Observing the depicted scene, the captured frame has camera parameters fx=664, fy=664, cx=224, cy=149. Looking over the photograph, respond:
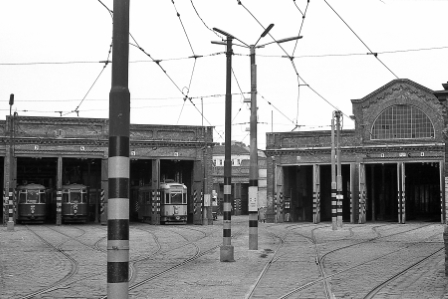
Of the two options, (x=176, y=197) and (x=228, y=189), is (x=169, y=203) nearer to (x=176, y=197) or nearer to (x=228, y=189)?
(x=176, y=197)

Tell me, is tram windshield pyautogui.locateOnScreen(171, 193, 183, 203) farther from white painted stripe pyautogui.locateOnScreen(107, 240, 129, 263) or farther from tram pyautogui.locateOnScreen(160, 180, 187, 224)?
white painted stripe pyautogui.locateOnScreen(107, 240, 129, 263)

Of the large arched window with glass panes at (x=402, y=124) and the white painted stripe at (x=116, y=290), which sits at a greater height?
the large arched window with glass panes at (x=402, y=124)

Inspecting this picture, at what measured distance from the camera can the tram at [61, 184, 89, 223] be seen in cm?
4562

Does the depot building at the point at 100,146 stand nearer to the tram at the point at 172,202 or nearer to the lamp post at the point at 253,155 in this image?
the tram at the point at 172,202

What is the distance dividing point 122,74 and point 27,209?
4101cm

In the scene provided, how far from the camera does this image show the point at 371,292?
502 inches

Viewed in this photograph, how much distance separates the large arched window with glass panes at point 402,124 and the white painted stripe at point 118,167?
43.8 m

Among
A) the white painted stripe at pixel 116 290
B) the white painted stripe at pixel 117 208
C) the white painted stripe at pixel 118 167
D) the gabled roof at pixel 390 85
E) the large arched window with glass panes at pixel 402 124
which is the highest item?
the gabled roof at pixel 390 85

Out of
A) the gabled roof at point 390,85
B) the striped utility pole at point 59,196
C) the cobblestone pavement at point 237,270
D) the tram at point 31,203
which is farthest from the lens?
the gabled roof at point 390,85

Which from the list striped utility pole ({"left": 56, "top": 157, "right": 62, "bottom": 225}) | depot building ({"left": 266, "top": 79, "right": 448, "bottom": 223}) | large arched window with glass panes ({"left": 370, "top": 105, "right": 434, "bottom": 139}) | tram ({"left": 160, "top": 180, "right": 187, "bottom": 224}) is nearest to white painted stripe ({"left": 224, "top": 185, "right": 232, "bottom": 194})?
tram ({"left": 160, "top": 180, "right": 187, "bottom": 224})

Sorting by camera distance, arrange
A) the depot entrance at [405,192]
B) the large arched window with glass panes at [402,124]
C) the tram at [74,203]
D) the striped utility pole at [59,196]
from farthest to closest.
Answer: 1. the depot entrance at [405,192]
2. the large arched window with glass panes at [402,124]
3. the tram at [74,203]
4. the striped utility pole at [59,196]

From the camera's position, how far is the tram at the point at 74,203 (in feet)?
150

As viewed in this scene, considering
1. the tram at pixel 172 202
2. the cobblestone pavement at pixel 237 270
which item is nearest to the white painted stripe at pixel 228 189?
the cobblestone pavement at pixel 237 270

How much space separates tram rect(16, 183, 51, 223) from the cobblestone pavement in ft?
58.6
